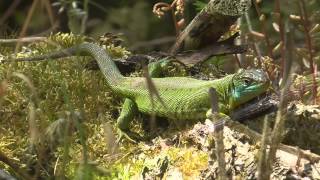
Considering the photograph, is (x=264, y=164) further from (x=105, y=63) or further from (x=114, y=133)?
(x=105, y=63)

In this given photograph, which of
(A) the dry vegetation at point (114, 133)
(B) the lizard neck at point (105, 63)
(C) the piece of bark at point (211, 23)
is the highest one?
(C) the piece of bark at point (211, 23)

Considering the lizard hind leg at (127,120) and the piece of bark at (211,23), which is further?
the piece of bark at (211,23)

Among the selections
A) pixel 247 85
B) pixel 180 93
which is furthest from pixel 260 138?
pixel 180 93

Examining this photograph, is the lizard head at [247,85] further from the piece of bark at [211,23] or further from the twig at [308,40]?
the piece of bark at [211,23]

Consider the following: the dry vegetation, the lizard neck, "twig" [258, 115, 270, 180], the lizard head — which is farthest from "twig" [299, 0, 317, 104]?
"twig" [258, 115, 270, 180]

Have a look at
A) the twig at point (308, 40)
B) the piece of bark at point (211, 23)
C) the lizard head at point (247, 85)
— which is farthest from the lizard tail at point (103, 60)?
the twig at point (308, 40)

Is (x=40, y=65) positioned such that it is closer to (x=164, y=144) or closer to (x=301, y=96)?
(x=164, y=144)

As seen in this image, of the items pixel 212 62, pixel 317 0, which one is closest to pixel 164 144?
pixel 212 62

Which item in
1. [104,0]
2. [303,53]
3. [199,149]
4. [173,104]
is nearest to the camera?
[199,149]

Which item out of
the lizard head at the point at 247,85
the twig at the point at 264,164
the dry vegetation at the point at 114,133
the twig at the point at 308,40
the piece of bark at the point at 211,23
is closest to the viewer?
the twig at the point at 264,164
